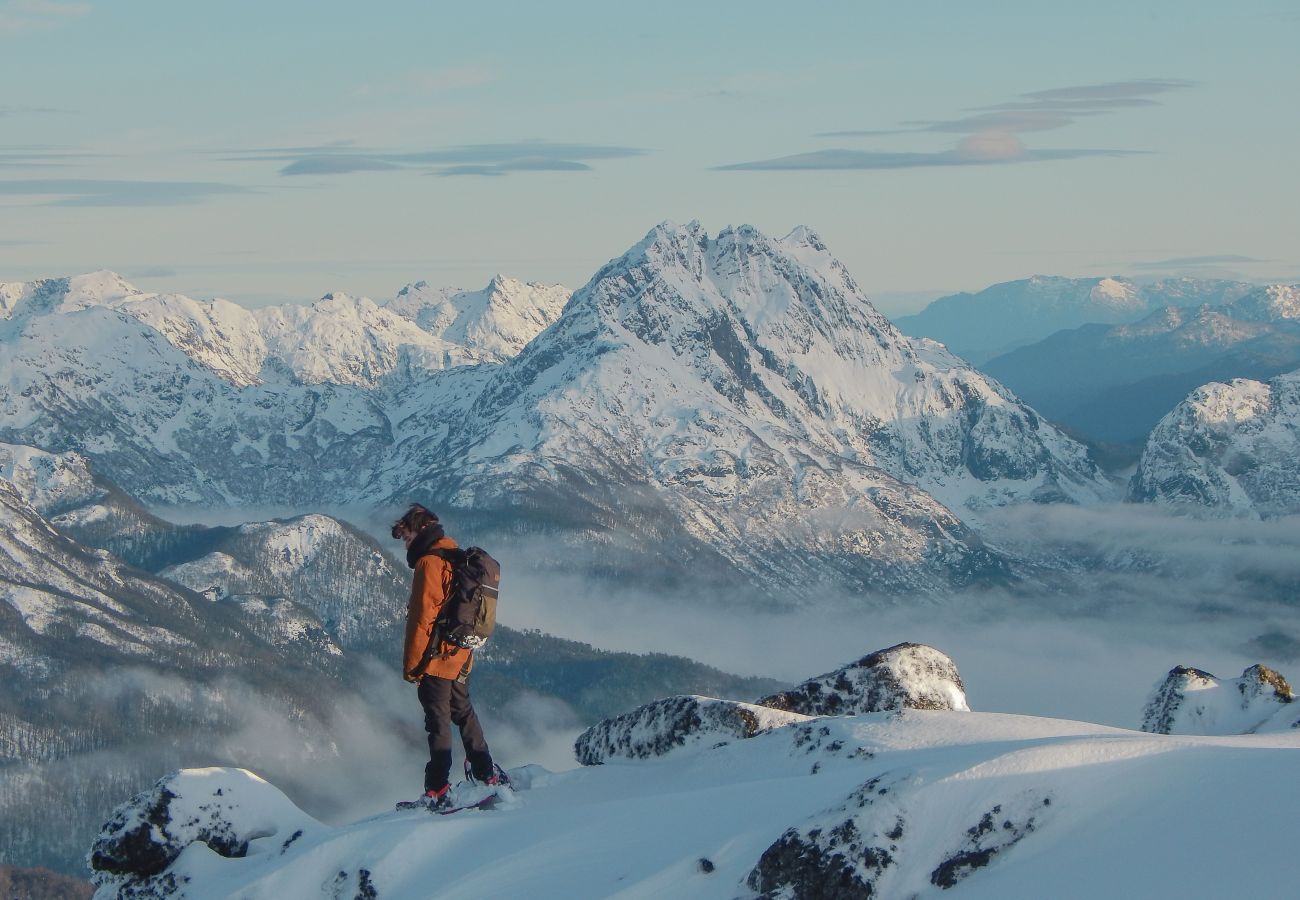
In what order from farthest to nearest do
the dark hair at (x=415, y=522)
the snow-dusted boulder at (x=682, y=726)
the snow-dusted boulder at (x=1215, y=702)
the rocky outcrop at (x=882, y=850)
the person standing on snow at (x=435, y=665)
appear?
the snow-dusted boulder at (x=1215, y=702) < the snow-dusted boulder at (x=682, y=726) < the dark hair at (x=415, y=522) < the person standing on snow at (x=435, y=665) < the rocky outcrop at (x=882, y=850)

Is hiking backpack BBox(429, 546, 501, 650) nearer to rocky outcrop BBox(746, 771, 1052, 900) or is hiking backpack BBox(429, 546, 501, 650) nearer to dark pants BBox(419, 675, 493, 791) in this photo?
dark pants BBox(419, 675, 493, 791)

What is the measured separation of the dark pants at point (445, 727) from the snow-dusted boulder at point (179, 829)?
7.86 feet

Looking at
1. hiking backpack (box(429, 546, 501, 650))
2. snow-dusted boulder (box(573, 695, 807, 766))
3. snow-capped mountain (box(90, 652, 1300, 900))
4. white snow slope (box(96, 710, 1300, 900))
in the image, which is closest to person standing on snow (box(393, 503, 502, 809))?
hiking backpack (box(429, 546, 501, 650))

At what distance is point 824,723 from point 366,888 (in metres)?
8.51

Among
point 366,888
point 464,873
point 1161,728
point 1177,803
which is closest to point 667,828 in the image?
point 464,873

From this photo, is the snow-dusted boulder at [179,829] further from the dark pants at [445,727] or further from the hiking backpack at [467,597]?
the hiking backpack at [467,597]

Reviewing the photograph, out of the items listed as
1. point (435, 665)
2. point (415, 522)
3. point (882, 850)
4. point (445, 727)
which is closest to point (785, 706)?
point (445, 727)

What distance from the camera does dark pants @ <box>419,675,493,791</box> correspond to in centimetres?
2850

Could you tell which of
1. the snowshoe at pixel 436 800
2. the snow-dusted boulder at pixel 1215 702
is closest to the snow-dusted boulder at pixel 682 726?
the snowshoe at pixel 436 800

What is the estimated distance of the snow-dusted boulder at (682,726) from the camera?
104 feet

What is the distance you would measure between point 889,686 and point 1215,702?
34.6 feet

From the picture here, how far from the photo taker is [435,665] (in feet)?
92.3

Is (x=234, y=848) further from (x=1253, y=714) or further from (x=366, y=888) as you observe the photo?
(x=1253, y=714)

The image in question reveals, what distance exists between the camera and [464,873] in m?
25.1
